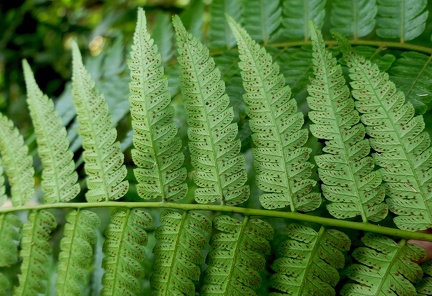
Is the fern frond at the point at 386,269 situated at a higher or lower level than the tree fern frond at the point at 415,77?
lower

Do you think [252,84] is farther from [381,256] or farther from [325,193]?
[381,256]

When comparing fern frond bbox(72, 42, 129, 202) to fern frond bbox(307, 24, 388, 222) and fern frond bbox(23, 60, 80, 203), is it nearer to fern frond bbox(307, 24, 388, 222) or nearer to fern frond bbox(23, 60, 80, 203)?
fern frond bbox(23, 60, 80, 203)

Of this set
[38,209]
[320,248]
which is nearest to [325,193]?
[320,248]

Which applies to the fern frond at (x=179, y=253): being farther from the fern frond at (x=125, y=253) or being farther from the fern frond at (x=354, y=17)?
the fern frond at (x=354, y=17)

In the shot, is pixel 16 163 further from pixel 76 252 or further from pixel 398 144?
pixel 398 144

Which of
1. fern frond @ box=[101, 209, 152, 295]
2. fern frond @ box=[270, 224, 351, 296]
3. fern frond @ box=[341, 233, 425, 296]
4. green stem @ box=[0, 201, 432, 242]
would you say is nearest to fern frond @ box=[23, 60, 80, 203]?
green stem @ box=[0, 201, 432, 242]

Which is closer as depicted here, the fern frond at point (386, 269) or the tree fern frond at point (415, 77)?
the fern frond at point (386, 269)

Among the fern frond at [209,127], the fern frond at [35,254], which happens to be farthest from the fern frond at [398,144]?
the fern frond at [35,254]
